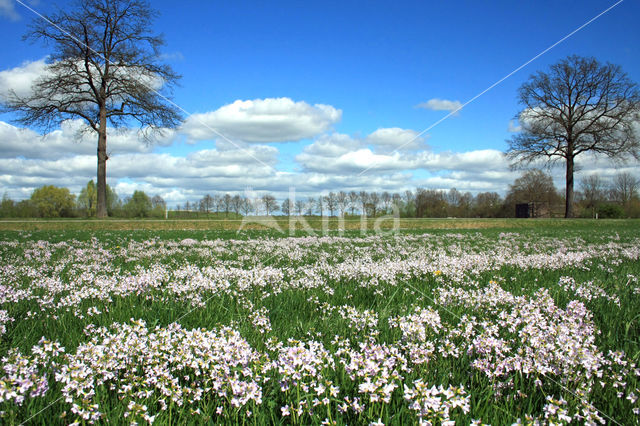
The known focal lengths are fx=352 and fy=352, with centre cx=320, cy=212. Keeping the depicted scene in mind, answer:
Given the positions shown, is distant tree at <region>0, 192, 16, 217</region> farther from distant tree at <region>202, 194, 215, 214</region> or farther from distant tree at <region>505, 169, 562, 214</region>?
distant tree at <region>505, 169, 562, 214</region>

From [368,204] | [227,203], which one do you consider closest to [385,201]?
[368,204]

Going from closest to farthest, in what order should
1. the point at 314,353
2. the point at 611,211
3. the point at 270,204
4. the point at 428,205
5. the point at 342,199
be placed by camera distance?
the point at 314,353, the point at 342,199, the point at 270,204, the point at 611,211, the point at 428,205

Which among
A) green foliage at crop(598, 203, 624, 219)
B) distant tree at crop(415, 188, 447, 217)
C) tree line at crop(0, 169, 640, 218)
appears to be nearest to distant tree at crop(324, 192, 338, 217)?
tree line at crop(0, 169, 640, 218)

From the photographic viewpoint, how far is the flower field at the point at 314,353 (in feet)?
7.66

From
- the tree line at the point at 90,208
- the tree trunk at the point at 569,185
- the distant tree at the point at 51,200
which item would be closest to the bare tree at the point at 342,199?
the tree line at the point at 90,208

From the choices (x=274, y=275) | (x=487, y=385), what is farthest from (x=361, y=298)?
(x=487, y=385)

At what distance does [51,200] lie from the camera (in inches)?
2256

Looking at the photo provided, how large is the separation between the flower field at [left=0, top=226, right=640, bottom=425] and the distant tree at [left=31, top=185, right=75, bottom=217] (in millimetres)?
50650

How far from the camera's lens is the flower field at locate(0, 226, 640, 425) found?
7.66ft

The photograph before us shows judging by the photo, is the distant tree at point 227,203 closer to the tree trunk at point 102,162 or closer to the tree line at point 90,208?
the tree line at point 90,208

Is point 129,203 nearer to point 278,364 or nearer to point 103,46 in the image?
point 103,46

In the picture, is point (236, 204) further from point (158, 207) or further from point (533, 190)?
point (533, 190)

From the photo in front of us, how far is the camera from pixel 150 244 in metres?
12.4

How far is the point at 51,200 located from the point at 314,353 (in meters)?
69.9
